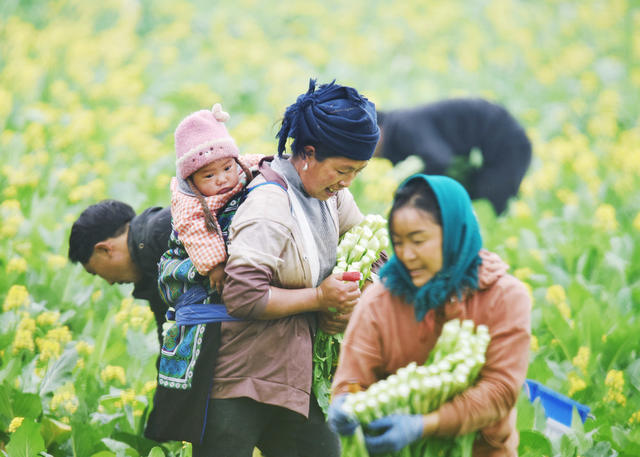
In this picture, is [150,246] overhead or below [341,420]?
overhead

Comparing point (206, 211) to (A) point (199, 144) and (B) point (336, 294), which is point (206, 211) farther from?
(B) point (336, 294)

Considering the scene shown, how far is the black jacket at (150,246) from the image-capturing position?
2838mm

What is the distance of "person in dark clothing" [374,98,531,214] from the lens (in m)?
6.11

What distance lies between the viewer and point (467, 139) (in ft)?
20.8

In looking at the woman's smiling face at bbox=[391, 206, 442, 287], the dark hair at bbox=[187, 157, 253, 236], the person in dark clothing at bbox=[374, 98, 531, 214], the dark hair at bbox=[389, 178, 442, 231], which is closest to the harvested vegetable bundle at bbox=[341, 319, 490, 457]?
the woman's smiling face at bbox=[391, 206, 442, 287]

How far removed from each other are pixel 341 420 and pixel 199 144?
1.06m

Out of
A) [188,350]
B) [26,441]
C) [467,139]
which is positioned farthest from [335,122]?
[467,139]

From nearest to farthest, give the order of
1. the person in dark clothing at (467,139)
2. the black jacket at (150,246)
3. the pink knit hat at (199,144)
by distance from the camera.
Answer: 1. the pink knit hat at (199,144)
2. the black jacket at (150,246)
3. the person in dark clothing at (467,139)

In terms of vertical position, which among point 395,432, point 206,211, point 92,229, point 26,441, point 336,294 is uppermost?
point 206,211

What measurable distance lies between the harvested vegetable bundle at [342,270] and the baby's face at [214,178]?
47cm

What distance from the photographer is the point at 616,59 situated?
432 inches

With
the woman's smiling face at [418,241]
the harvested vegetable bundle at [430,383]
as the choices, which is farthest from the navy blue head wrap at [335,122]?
the harvested vegetable bundle at [430,383]

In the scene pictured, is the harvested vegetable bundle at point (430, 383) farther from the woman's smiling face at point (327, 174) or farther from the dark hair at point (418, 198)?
the woman's smiling face at point (327, 174)

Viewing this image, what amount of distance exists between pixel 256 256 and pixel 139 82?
278 inches
